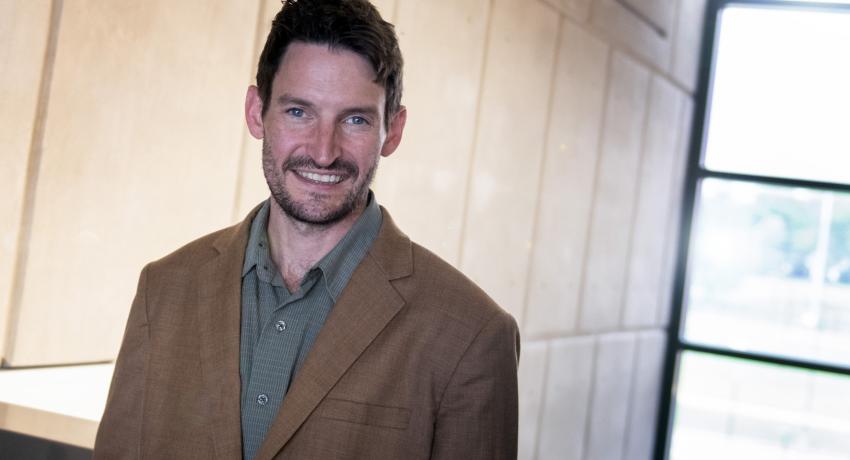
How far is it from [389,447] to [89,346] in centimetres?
101

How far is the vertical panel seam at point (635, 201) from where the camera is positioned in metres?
5.57

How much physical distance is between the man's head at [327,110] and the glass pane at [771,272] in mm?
5149

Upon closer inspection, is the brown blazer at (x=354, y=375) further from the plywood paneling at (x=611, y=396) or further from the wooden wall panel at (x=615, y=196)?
the plywood paneling at (x=611, y=396)

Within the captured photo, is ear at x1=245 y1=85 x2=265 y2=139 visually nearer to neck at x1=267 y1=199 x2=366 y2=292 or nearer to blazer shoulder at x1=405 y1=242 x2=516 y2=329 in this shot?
neck at x1=267 y1=199 x2=366 y2=292

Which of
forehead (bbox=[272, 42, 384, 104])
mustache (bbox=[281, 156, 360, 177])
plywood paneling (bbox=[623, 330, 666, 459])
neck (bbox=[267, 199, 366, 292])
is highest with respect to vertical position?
forehead (bbox=[272, 42, 384, 104])

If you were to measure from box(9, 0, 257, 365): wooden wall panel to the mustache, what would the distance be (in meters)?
0.71

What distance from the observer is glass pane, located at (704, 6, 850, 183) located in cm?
626

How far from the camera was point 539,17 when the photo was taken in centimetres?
414

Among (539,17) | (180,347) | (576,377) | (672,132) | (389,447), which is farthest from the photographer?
(672,132)

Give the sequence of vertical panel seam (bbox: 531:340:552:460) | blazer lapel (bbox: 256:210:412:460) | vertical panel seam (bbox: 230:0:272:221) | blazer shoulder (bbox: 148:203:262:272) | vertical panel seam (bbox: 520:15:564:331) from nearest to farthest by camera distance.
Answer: blazer lapel (bbox: 256:210:412:460)
blazer shoulder (bbox: 148:203:262:272)
vertical panel seam (bbox: 230:0:272:221)
vertical panel seam (bbox: 520:15:564:331)
vertical panel seam (bbox: 531:340:552:460)

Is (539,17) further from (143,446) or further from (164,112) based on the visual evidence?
(143,446)

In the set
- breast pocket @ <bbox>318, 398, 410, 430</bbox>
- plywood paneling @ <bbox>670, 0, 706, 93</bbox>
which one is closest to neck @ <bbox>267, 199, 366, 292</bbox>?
breast pocket @ <bbox>318, 398, 410, 430</bbox>

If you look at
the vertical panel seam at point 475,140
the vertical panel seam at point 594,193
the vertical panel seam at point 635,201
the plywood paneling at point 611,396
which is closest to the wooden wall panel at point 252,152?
the vertical panel seam at point 475,140

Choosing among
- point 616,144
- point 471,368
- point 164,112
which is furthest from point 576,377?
point 471,368
